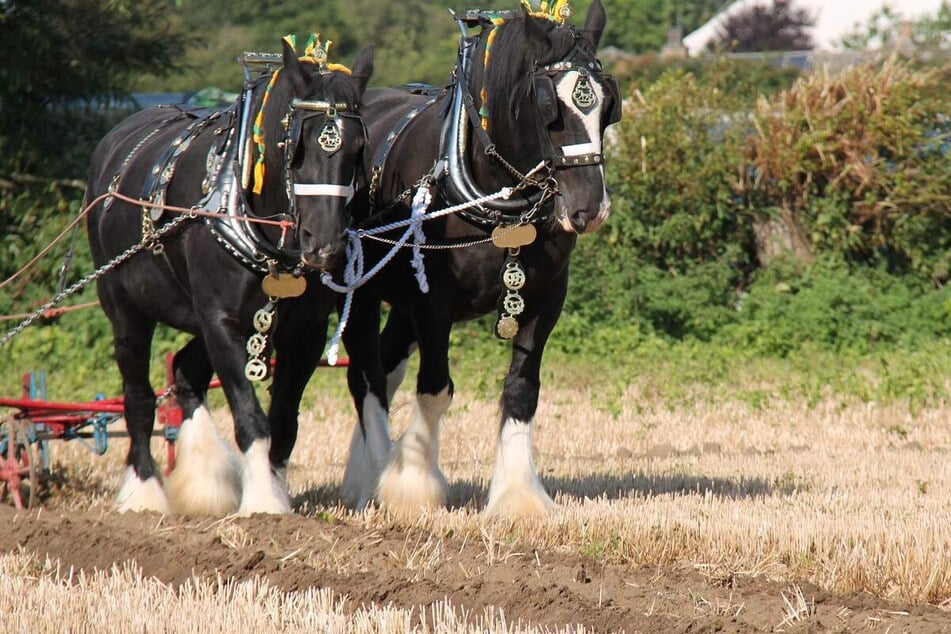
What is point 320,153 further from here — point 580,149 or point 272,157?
point 580,149

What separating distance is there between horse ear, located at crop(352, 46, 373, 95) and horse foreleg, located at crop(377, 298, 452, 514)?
3.40 ft

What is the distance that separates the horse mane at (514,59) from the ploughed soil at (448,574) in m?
1.80

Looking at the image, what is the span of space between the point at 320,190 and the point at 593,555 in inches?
68.8

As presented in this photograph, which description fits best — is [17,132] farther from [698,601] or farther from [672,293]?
[698,601]

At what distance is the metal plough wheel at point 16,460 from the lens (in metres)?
6.84

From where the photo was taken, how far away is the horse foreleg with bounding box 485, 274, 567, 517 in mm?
6434

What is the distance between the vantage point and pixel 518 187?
6055mm

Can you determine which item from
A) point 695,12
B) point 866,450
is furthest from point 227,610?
point 695,12

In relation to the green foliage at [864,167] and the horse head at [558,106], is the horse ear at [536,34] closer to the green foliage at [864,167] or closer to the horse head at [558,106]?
the horse head at [558,106]

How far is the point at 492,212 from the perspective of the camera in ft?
20.2

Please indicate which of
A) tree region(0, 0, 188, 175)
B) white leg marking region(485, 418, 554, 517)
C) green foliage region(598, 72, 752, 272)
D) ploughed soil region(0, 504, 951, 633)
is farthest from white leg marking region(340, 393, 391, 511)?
tree region(0, 0, 188, 175)

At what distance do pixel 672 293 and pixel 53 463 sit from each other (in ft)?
22.2

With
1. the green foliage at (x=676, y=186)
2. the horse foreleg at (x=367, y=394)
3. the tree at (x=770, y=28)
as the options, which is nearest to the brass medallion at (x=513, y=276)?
the horse foreleg at (x=367, y=394)

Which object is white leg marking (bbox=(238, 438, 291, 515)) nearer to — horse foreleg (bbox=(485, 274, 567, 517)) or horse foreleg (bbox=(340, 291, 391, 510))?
horse foreleg (bbox=(340, 291, 391, 510))
